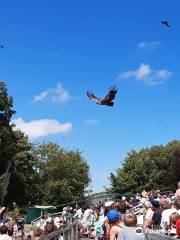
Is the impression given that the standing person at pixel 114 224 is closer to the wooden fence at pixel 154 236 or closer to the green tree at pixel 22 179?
the wooden fence at pixel 154 236

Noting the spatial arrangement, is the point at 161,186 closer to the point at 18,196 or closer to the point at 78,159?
the point at 78,159

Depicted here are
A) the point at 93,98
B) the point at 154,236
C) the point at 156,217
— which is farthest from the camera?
the point at 93,98

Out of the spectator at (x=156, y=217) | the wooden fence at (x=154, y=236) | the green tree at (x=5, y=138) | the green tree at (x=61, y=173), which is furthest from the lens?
the green tree at (x=61, y=173)

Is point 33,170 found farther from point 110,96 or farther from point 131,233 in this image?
point 131,233

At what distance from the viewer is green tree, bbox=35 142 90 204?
303ft

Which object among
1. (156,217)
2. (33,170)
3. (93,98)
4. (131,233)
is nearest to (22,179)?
(33,170)

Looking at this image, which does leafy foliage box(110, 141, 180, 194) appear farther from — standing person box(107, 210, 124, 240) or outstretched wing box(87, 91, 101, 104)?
standing person box(107, 210, 124, 240)

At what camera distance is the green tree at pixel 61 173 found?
92456 mm

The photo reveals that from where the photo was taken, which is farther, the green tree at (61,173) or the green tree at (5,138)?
the green tree at (61,173)

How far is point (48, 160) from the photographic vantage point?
102312mm

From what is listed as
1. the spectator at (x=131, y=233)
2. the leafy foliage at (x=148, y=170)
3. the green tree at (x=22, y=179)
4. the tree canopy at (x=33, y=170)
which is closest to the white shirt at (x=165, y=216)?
the spectator at (x=131, y=233)

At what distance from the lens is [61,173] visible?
9969 centimetres

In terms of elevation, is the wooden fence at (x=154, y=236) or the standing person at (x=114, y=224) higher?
the standing person at (x=114, y=224)

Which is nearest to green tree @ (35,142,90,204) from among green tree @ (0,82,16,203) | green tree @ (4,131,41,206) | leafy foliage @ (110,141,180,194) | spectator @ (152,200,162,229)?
leafy foliage @ (110,141,180,194)
